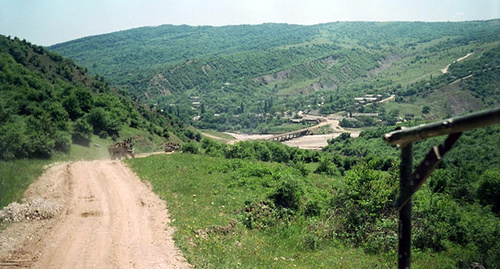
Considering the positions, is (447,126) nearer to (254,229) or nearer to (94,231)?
(254,229)

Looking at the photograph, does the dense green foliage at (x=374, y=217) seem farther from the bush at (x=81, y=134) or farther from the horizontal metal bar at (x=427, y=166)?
the bush at (x=81, y=134)

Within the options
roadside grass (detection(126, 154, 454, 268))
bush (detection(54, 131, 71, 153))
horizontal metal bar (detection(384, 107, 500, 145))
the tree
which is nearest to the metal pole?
horizontal metal bar (detection(384, 107, 500, 145))

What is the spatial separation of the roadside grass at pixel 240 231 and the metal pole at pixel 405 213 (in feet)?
21.0

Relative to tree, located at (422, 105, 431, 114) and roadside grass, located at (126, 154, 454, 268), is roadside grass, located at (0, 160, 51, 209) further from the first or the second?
tree, located at (422, 105, 431, 114)

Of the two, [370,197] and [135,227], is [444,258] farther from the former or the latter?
[135,227]

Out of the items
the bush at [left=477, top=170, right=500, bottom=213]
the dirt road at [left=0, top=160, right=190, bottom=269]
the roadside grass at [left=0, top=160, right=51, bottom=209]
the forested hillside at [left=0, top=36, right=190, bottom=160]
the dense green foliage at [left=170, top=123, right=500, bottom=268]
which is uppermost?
the forested hillside at [left=0, top=36, right=190, bottom=160]

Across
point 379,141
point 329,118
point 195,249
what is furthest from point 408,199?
point 329,118

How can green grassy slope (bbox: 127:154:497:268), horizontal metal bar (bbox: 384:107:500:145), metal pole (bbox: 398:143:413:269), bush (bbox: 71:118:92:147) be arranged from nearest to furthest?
1. horizontal metal bar (bbox: 384:107:500:145)
2. metal pole (bbox: 398:143:413:269)
3. green grassy slope (bbox: 127:154:497:268)
4. bush (bbox: 71:118:92:147)

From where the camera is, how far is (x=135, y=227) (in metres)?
16.3

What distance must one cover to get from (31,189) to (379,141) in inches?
3798

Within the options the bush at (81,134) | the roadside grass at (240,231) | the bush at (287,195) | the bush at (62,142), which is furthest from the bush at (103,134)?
the bush at (287,195)

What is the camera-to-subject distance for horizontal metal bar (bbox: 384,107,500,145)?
6.40 meters

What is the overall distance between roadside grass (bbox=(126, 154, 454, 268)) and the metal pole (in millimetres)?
6405

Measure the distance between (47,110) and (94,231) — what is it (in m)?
40.1
